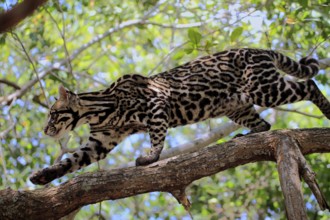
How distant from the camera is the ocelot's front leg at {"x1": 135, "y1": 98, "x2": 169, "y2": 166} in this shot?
538 cm

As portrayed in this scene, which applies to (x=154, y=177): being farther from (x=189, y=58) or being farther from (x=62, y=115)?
(x=189, y=58)

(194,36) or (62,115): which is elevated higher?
(194,36)

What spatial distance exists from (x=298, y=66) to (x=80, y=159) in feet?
9.17

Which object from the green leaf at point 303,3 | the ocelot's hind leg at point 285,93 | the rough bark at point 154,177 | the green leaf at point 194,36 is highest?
the green leaf at point 303,3

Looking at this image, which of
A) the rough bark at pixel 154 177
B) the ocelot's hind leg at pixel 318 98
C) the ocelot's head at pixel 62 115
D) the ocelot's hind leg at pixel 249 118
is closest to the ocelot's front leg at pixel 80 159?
the ocelot's head at pixel 62 115

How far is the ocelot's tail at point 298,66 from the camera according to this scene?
624cm

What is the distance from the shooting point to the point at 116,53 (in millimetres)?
12930

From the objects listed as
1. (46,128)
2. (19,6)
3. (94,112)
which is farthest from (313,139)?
(19,6)

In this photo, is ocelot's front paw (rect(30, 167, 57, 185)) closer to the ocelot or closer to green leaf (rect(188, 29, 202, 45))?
the ocelot

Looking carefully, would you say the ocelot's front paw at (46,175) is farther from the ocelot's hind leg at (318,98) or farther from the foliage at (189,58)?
the ocelot's hind leg at (318,98)

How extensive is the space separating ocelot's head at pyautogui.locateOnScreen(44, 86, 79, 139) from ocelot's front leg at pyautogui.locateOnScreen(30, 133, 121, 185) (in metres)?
0.30

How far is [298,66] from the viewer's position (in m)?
6.26

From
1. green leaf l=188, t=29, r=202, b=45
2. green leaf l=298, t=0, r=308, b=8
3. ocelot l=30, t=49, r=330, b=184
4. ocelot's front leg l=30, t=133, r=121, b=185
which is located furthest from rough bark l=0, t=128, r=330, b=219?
green leaf l=298, t=0, r=308, b=8

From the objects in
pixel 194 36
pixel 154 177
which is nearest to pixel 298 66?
pixel 194 36
